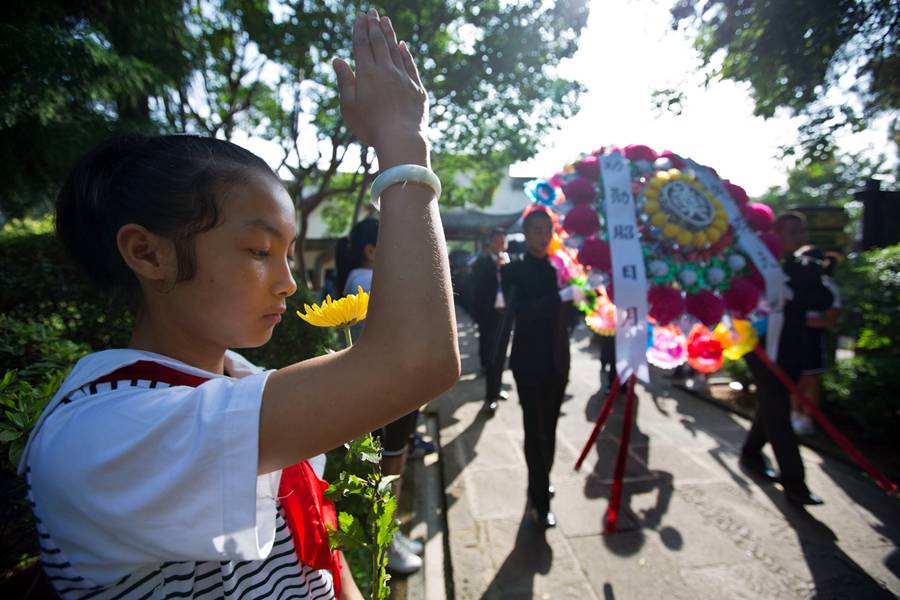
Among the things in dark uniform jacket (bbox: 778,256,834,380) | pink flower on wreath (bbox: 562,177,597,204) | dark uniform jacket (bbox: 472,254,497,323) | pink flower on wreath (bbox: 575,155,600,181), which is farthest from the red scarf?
dark uniform jacket (bbox: 472,254,497,323)

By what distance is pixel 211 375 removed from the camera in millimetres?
837

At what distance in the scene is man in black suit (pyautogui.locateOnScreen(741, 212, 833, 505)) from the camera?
333 cm

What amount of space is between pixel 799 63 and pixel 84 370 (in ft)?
9.94

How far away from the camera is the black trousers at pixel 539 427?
3.11 meters

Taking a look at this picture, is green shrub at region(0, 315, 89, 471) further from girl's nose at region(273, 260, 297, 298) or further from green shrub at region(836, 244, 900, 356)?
green shrub at region(836, 244, 900, 356)

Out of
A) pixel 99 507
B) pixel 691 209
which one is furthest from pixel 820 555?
pixel 99 507

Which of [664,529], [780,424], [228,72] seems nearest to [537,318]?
[664,529]

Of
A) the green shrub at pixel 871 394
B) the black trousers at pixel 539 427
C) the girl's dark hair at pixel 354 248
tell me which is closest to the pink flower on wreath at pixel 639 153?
the black trousers at pixel 539 427

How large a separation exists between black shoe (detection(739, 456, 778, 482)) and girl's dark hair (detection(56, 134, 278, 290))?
4404 millimetres

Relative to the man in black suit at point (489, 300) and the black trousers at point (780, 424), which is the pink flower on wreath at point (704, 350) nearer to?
the black trousers at point (780, 424)

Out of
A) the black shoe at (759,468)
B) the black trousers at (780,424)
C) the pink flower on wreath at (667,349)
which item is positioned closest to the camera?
the black trousers at (780,424)

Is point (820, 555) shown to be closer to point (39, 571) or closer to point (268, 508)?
point (268, 508)

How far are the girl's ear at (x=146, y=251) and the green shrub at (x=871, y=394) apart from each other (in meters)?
5.77

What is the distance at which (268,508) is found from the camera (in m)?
0.77
